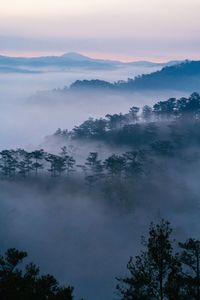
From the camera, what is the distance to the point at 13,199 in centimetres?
10650

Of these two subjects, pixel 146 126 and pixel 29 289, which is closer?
pixel 29 289

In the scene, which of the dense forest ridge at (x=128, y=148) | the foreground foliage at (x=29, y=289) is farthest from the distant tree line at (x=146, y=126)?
the foreground foliage at (x=29, y=289)

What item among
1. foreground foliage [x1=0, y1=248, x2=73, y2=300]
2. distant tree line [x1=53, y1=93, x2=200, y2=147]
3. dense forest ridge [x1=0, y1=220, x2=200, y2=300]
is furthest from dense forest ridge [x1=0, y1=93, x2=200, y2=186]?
dense forest ridge [x1=0, y1=220, x2=200, y2=300]

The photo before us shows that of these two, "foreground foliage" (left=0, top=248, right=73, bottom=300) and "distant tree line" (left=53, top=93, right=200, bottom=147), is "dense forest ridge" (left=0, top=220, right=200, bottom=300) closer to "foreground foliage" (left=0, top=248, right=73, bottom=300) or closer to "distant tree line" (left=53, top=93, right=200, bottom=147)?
"foreground foliage" (left=0, top=248, right=73, bottom=300)

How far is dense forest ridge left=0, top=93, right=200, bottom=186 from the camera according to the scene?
116 m

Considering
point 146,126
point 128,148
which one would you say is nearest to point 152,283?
point 128,148

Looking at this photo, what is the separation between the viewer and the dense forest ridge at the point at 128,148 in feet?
380

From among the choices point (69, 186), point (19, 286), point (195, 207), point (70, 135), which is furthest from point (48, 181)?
point (19, 286)

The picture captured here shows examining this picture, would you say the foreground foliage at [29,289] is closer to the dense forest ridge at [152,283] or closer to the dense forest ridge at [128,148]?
the dense forest ridge at [152,283]

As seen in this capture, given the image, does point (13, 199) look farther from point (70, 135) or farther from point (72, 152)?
point (70, 135)

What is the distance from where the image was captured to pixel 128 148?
496 ft

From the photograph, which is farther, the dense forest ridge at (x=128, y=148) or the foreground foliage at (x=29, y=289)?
the dense forest ridge at (x=128, y=148)

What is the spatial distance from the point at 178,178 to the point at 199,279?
106m

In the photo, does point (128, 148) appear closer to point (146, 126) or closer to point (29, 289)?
point (146, 126)
